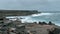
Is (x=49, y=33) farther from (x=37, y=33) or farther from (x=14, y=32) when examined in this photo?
A: (x=14, y=32)

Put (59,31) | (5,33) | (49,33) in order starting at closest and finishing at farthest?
(5,33)
(59,31)
(49,33)

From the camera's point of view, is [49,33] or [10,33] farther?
[49,33]

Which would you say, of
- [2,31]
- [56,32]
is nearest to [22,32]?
[2,31]

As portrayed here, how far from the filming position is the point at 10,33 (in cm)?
1538

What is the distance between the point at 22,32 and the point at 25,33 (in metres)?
0.22

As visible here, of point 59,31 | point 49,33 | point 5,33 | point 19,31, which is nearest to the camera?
point 5,33

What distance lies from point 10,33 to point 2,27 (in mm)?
2151

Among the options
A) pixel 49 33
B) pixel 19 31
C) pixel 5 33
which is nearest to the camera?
pixel 5 33

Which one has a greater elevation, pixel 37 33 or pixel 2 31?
pixel 2 31

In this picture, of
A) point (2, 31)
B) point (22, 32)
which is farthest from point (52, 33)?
point (2, 31)

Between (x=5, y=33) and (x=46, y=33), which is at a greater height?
(x=5, y=33)

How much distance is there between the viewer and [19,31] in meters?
16.2

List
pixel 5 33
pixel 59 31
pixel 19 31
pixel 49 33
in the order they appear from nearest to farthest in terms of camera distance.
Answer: pixel 5 33 < pixel 19 31 < pixel 59 31 < pixel 49 33

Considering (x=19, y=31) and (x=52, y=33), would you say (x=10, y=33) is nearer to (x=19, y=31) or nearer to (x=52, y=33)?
(x=19, y=31)
